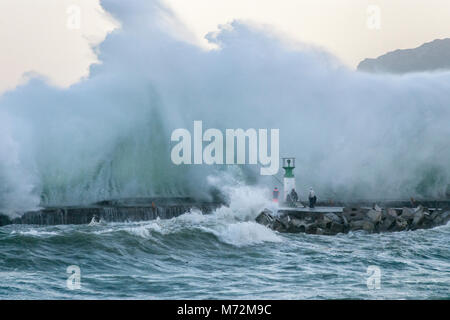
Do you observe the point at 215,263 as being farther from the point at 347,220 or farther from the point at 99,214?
the point at 347,220

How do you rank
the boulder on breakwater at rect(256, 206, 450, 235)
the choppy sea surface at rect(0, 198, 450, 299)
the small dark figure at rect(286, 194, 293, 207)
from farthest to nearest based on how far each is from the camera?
the small dark figure at rect(286, 194, 293, 207), the boulder on breakwater at rect(256, 206, 450, 235), the choppy sea surface at rect(0, 198, 450, 299)

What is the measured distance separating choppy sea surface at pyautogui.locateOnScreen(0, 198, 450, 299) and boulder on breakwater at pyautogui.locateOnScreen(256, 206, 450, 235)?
0.52 meters

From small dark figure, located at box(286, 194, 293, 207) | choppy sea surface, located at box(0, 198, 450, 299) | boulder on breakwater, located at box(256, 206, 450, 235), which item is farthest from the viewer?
small dark figure, located at box(286, 194, 293, 207)

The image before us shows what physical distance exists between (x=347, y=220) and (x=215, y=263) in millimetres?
6540

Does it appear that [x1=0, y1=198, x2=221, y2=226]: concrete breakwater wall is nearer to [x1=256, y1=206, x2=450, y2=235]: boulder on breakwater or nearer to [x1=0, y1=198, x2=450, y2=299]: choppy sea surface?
[x1=0, y1=198, x2=450, y2=299]: choppy sea surface

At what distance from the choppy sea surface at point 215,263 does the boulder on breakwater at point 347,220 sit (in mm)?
516

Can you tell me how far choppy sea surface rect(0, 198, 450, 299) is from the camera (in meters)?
10.5

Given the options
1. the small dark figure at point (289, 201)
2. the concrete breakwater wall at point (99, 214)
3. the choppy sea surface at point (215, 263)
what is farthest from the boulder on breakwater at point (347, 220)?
the concrete breakwater wall at point (99, 214)

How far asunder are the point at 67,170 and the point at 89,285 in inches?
523

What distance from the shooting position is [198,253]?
14.4 meters

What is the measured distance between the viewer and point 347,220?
18922 mm

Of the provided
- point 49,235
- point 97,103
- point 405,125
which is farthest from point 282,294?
point 405,125

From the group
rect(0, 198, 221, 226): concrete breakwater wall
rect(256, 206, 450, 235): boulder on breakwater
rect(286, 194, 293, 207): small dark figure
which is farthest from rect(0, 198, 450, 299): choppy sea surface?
rect(286, 194, 293, 207): small dark figure
